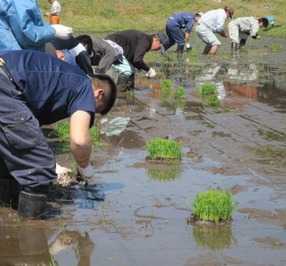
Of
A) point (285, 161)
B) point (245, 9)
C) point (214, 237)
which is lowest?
point (245, 9)

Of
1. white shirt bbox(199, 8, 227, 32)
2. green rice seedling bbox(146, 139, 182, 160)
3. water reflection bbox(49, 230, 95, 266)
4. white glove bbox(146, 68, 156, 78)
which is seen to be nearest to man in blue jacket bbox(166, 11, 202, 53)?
white shirt bbox(199, 8, 227, 32)

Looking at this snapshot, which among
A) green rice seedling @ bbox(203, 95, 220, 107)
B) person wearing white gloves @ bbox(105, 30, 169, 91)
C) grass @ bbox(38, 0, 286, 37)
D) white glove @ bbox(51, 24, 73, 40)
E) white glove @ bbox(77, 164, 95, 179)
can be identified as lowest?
grass @ bbox(38, 0, 286, 37)

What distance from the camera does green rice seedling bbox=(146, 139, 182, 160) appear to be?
687cm

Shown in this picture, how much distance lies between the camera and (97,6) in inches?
1320

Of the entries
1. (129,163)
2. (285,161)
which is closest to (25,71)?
(129,163)

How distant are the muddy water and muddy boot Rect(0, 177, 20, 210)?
0.56 feet

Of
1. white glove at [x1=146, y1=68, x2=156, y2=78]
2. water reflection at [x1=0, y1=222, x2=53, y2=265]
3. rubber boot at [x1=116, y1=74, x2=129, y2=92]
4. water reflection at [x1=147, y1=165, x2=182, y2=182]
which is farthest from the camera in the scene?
white glove at [x1=146, y1=68, x2=156, y2=78]

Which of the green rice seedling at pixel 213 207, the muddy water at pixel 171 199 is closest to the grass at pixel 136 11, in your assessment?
the muddy water at pixel 171 199

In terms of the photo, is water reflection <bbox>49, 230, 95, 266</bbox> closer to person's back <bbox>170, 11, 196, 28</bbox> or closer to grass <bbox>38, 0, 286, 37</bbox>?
person's back <bbox>170, 11, 196, 28</bbox>

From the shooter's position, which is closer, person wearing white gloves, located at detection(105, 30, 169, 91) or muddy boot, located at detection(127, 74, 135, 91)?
person wearing white gloves, located at detection(105, 30, 169, 91)

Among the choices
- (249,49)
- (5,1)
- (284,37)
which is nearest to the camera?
(5,1)

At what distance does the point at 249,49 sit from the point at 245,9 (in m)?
13.2

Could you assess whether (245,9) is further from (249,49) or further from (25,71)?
(25,71)

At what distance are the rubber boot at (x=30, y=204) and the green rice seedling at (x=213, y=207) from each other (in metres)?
1.07
